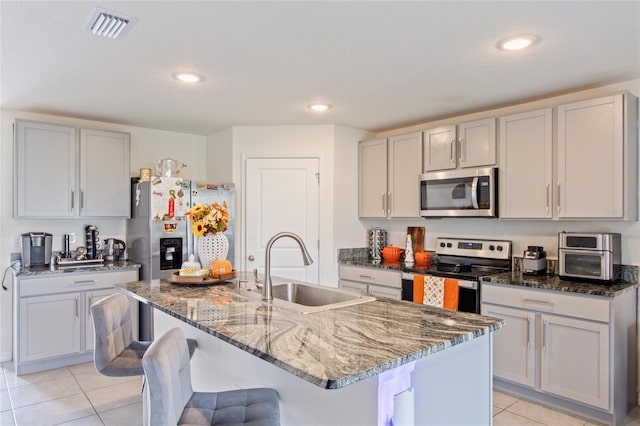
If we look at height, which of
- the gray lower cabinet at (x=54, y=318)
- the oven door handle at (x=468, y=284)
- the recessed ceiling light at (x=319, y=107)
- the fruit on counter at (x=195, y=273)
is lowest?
the gray lower cabinet at (x=54, y=318)

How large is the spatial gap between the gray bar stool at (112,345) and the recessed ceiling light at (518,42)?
2319mm

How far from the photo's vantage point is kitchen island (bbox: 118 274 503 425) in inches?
49.8

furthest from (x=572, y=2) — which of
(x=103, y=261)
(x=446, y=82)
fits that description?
(x=103, y=261)

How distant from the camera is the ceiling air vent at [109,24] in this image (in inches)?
80.0

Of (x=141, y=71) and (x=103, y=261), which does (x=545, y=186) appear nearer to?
(x=141, y=71)

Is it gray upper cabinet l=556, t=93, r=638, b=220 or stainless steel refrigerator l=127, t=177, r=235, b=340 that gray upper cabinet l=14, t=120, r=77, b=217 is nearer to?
stainless steel refrigerator l=127, t=177, r=235, b=340

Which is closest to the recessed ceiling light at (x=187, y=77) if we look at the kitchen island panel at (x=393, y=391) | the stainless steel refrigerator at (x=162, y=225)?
the stainless steel refrigerator at (x=162, y=225)

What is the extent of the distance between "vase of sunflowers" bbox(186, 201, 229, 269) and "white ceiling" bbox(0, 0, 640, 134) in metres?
0.95

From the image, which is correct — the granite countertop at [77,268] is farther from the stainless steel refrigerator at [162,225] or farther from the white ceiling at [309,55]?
the white ceiling at [309,55]

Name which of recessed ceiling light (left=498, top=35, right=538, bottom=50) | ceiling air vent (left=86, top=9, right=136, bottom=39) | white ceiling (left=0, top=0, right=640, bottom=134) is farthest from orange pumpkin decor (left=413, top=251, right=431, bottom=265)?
ceiling air vent (left=86, top=9, right=136, bottom=39)

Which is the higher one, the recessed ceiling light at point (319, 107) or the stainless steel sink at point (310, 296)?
the recessed ceiling light at point (319, 107)

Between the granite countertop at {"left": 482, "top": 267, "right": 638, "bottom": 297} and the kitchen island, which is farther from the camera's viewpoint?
the granite countertop at {"left": 482, "top": 267, "right": 638, "bottom": 297}

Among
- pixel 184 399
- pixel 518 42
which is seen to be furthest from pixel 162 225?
pixel 518 42

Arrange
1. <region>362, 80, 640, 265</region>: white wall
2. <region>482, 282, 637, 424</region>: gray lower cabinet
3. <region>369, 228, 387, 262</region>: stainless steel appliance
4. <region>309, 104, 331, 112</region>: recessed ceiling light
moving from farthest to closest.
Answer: <region>369, 228, 387, 262</region>: stainless steel appliance < <region>309, 104, 331, 112</region>: recessed ceiling light < <region>362, 80, 640, 265</region>: white wall < <region>482, 282, 637, 424</region>: gray lower cabinet
